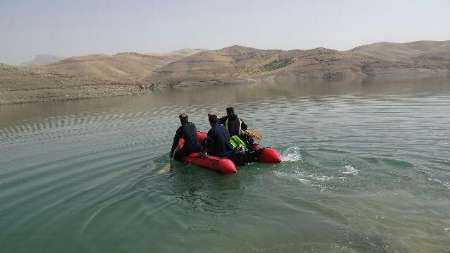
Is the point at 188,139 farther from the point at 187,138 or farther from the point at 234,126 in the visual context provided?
the point at 234,126

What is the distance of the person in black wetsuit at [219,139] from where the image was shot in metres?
14.1

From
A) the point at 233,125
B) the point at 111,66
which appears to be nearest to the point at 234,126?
the point at 233,125

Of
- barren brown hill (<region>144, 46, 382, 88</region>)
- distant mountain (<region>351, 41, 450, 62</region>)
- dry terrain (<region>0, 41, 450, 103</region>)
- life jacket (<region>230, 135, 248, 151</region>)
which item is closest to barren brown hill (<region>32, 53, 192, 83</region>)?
dry terrain (<region>0, 41, 450, 103</region>)

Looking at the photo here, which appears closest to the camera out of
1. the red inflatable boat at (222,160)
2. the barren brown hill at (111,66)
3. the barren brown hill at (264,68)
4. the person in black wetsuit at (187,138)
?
the red inflatable boat at (222,160)

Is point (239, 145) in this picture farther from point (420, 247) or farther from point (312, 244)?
point (420, 247)

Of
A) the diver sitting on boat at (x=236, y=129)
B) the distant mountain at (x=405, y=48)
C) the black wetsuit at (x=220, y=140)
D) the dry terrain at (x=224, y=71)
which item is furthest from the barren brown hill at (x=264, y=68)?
the black wetsuit at (x=220, y=140)

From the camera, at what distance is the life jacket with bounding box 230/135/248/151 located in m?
14.6

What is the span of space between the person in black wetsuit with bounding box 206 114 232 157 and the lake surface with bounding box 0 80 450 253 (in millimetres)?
806

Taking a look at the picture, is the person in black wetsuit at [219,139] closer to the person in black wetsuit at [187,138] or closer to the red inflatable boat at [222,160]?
the red inflatable boat at [222,160]

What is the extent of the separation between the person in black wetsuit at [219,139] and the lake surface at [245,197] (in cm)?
81

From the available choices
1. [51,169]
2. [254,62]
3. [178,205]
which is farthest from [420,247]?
[254,62]

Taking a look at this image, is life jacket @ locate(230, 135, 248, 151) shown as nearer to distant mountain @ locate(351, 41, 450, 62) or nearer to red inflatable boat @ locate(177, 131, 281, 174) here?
red inflatable boat @ locate(177, 131, 281, 174)

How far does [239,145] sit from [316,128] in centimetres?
777

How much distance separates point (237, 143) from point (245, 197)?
3499mm
